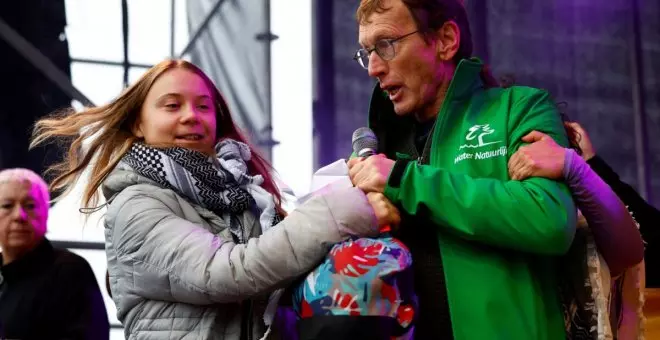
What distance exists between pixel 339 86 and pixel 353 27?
0.30 m

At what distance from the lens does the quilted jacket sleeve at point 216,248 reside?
170 cm

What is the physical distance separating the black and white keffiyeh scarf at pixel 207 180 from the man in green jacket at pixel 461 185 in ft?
0.81

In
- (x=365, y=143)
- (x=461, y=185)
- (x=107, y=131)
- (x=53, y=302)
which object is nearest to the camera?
(x=461, y=185)

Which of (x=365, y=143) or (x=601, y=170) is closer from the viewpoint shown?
(x=365, y=143)

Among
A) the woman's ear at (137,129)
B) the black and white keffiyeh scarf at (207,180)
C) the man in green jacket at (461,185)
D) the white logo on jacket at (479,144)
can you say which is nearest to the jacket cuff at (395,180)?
the man in green jacket at (461,185)

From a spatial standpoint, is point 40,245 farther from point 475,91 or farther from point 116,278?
point 475,91

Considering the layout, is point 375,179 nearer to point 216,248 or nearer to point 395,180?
point 395,180

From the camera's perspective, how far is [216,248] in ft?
5.82

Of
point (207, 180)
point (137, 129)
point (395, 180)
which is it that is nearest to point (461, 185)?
point (395, 180)

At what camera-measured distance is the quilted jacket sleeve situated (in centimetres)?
170

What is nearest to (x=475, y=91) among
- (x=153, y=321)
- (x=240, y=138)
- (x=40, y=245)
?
(x=240, y=138)

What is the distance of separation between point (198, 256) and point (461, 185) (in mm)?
483

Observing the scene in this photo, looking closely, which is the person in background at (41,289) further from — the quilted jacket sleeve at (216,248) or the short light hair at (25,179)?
the quilted jacket sleeve at (216,248)

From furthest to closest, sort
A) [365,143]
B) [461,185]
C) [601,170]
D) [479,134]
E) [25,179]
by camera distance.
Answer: [25,179] < [601,170] < [365,143] < [479,134] < [461,185]
